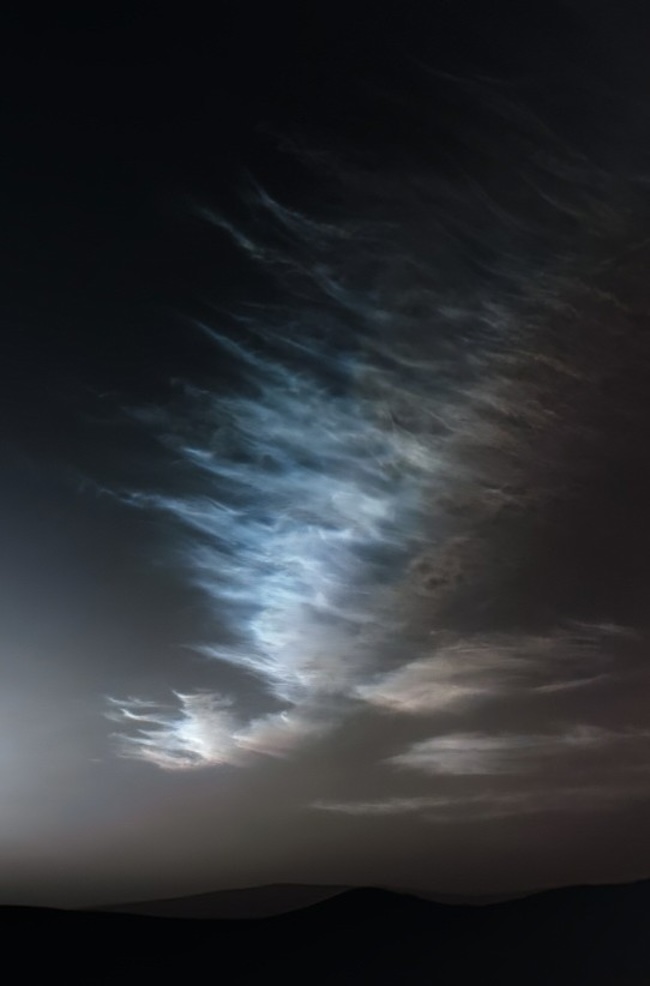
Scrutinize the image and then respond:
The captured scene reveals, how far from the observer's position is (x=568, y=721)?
2463 millimetres

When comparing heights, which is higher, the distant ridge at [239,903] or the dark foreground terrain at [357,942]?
the distant ridge at [239,903]

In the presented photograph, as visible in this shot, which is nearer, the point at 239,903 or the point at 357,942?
the point at 239,903

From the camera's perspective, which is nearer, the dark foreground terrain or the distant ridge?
the distant ridge

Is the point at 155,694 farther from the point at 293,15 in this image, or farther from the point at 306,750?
the point at 293,15

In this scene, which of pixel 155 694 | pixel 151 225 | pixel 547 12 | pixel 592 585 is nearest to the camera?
pixel 547 12

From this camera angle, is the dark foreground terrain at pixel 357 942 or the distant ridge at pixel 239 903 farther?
the dark foreground terrain at pixel 357 942

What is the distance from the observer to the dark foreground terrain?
3.85 meters

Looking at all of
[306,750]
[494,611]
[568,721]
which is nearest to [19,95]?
[494,611]

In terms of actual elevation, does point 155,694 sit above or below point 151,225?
below

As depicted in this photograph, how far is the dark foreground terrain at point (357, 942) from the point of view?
12.6ft

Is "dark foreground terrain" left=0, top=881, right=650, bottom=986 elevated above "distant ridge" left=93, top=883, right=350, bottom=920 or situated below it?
below

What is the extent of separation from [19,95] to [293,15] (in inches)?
12.4

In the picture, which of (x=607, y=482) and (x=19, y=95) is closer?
(x=19, y=95)

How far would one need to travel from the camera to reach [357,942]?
13.0 feet
